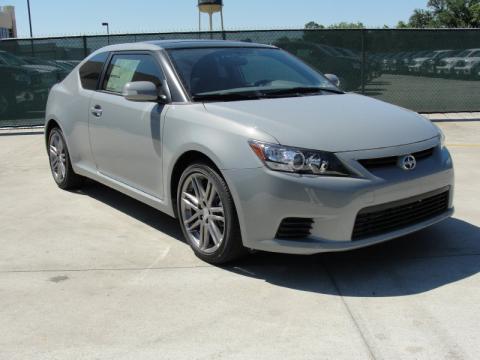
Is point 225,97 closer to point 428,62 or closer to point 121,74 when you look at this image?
point 121,74

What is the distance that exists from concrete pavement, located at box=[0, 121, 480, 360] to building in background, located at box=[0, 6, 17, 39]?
65.1m

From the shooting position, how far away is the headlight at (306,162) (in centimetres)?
352

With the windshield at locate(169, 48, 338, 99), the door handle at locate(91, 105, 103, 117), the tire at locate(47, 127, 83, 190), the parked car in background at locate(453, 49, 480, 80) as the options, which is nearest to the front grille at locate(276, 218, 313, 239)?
the windshield at locate(169, 48, 338, 99)

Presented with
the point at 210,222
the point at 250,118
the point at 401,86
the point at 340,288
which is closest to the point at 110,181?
the point at 210,222

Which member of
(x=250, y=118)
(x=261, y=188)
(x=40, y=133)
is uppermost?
(x=250, y=118)

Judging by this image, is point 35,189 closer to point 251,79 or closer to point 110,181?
point 110,181

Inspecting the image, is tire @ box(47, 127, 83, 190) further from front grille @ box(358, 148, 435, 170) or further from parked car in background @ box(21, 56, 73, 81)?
parked car in background @ box(21, 56, 73, 81)

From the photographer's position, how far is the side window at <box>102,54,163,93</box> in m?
4.71

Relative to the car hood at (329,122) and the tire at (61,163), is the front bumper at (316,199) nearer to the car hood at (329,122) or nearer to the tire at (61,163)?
the car hood at (329,122)

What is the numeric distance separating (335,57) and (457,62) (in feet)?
8.31

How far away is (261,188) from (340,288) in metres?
A: 0.83

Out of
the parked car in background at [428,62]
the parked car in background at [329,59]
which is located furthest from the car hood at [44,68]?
the parked car in background at [428,62]

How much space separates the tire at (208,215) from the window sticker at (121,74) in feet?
4.53

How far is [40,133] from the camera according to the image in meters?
11.4
